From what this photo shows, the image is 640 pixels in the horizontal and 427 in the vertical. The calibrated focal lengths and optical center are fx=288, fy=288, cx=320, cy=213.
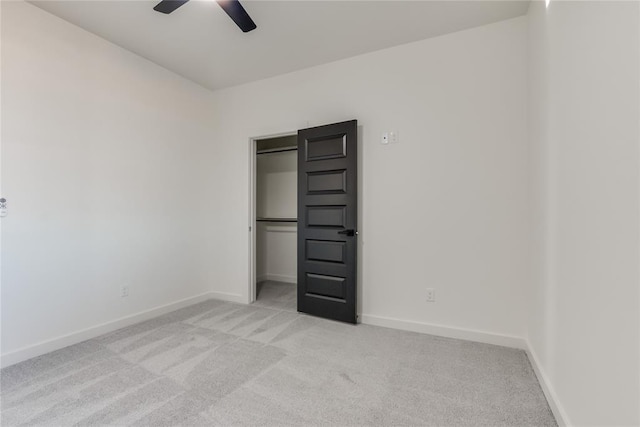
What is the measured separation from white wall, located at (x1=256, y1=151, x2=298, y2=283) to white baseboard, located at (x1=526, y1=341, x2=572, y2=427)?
3.36 meters

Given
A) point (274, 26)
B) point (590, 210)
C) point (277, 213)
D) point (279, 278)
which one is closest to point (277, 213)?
point (277, 213)

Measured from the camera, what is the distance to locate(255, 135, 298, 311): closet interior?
4.81m

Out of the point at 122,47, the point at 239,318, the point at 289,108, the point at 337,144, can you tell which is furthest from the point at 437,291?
the point at 122,47

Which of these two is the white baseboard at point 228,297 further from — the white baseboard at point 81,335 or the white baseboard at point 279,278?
the white baseboard at point 279,278

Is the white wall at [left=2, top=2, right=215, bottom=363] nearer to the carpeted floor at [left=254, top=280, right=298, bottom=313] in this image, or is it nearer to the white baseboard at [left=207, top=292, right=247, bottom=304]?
the white baseboard at [left=207, top=292, right=247, bottom=304]

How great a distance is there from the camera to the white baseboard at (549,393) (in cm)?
149

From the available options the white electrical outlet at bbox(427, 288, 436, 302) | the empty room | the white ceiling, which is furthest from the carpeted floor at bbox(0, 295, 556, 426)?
the white ceiling

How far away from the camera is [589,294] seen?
1269mm

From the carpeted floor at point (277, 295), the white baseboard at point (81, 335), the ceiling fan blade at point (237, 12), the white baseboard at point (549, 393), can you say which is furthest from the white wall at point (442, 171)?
the white baseboard at point (81, 335)

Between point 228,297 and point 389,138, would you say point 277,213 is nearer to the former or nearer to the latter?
point 228,297

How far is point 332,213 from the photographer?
3.06m

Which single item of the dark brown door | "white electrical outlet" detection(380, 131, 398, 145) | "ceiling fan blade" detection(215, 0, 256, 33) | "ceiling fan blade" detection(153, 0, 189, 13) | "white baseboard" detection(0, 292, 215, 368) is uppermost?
"ceiling fan blade" detection(153, 0, 189, 13)

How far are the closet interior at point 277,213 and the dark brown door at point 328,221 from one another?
57.0 inches

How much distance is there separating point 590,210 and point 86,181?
3.61 meters
